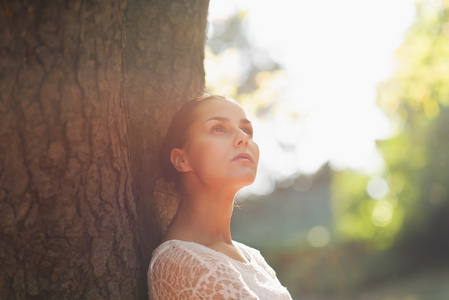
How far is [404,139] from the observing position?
18031 millimetres

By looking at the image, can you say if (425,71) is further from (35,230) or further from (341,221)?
(341,221)

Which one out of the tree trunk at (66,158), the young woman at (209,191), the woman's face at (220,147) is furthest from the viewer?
the woman's face at (220,147)

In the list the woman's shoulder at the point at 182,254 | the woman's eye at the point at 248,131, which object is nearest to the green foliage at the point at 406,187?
the woman's eye at the point at 248,131

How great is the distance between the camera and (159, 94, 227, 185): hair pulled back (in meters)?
3.15

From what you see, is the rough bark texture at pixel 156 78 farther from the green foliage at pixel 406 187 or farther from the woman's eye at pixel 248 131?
the green foliage at pixel 406 187

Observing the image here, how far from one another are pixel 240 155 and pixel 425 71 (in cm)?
728

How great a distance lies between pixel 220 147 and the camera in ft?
9.79

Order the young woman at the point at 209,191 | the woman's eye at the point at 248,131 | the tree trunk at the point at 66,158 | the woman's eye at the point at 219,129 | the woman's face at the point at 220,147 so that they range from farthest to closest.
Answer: the woman's eye at the point at 248,131 → the woman's eye at the point at 219,129 → the woman's face at the point at 220,147 → the young woman at the point at 209,191 → the tree trunk at the point at 66,158

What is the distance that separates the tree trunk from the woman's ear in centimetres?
50

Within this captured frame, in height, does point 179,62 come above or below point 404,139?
above

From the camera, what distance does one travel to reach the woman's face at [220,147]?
2959 millimetres

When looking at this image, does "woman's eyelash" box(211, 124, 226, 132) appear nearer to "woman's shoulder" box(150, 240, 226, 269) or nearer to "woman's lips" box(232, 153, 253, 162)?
"woman's lips" box(232, 153, 253, 162)

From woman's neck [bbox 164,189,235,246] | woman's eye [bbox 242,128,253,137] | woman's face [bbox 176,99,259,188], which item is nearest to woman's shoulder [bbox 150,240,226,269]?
woman's neck [bbox 164,189,235,246]

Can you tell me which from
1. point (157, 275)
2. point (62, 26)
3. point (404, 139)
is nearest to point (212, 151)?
point (157, 275)
